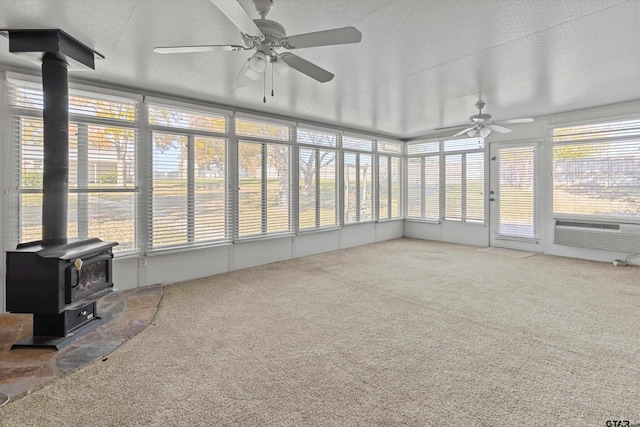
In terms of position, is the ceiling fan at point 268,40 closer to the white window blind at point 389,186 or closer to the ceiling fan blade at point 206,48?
the ceiling fan blade at point 206,48

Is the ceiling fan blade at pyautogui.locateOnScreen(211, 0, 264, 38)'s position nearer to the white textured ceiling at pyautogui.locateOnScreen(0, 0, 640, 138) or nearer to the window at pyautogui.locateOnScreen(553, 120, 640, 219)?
the white textured ceiling at pyautogui.locateOnScreen(0, 0, 640, 138)

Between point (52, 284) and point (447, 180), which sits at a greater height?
point (447, 180)

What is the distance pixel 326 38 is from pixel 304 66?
20.1 inches

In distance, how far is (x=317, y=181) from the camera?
21.5 ft

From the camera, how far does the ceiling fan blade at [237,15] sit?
5.51ft

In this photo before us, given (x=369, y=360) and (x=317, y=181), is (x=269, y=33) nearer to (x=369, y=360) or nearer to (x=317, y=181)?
(x=369, y=360)

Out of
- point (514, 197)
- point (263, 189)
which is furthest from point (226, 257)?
point (514, 197)

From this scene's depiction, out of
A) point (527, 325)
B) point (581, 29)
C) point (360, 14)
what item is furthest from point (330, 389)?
point (581, 29)

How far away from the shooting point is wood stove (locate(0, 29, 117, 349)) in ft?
8.74

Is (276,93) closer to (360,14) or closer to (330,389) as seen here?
(360,14)

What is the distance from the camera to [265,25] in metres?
2.21

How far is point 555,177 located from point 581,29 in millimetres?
4145

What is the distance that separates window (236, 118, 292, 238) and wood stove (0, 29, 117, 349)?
245cm

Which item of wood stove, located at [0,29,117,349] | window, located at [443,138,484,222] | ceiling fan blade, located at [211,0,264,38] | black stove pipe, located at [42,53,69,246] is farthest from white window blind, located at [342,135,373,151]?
ceiling fan blade, located at [211,0,264,38]
